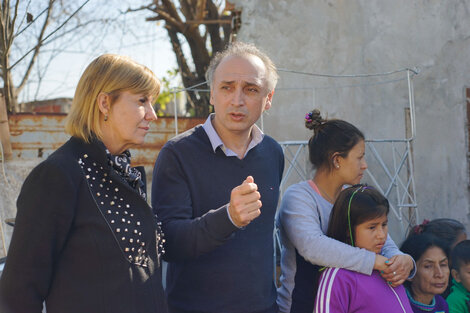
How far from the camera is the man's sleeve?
5.79ft

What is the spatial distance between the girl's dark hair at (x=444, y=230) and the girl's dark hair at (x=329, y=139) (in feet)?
3.37

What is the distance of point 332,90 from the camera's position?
16.6 feet

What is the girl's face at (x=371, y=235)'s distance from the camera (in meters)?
A: 2.37

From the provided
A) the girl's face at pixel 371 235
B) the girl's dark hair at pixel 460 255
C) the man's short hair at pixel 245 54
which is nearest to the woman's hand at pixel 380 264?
the girl's face at pixel 371 235

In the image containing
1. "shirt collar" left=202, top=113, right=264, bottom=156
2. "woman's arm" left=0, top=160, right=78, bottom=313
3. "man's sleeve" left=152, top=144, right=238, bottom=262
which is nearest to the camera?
"woman's arm" left=0, top=160, right=78, bottom=313

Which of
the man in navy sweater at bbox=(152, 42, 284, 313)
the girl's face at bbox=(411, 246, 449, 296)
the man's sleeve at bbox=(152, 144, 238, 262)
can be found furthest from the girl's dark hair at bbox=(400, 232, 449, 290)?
the man's sleeve at bbox=(152, 144, 238, 262)

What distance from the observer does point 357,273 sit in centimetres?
223

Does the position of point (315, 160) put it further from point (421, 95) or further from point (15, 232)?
point (421, 95)

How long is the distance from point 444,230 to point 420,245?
40 centimetres

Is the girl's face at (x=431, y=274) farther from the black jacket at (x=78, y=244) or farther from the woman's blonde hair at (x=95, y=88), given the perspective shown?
the woman's blonde hair at (x=95, y=88)

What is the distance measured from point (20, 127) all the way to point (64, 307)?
322cm

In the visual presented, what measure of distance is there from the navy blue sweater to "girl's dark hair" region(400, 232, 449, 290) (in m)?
1.21

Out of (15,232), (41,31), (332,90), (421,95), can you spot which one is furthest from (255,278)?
(41,31)

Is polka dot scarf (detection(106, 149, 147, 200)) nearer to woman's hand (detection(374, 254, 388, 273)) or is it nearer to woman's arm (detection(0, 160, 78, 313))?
woman's arm (detection(0, 160, 78, 313))
